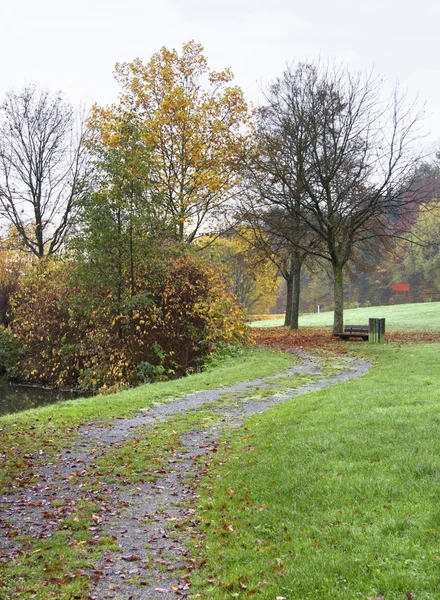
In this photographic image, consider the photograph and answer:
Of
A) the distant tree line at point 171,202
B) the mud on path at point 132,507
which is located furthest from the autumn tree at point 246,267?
the mud on path at point 132,507

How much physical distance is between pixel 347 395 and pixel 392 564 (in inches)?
245

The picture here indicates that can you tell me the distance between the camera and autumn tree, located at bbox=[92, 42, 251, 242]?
23.4 metres

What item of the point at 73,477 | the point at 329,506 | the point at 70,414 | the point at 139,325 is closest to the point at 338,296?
the point at 139,325

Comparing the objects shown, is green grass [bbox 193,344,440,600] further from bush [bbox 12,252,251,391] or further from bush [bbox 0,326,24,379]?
bush [bbox 0,326,24,379]

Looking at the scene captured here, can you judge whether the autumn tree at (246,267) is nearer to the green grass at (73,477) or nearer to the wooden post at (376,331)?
the wooden post at (376,331)

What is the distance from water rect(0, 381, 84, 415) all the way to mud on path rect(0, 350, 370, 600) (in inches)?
328

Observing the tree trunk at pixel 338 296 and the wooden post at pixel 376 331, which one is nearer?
the wooden post at pixel 376 331

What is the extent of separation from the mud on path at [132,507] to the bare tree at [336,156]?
15.0 m

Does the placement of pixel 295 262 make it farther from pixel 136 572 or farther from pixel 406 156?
pixel 136 572

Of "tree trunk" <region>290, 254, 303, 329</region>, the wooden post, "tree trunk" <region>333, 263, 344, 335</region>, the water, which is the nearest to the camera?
the water

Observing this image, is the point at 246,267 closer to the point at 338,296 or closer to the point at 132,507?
the point at 338,296

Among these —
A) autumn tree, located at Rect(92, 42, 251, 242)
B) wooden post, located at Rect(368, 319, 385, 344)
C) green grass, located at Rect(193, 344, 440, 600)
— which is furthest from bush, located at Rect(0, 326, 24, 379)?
green grass, located at Rect(193, 344, 440, 600)

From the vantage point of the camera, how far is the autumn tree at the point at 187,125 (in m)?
23.4

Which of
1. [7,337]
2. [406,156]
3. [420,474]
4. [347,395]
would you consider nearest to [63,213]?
[7,337]
